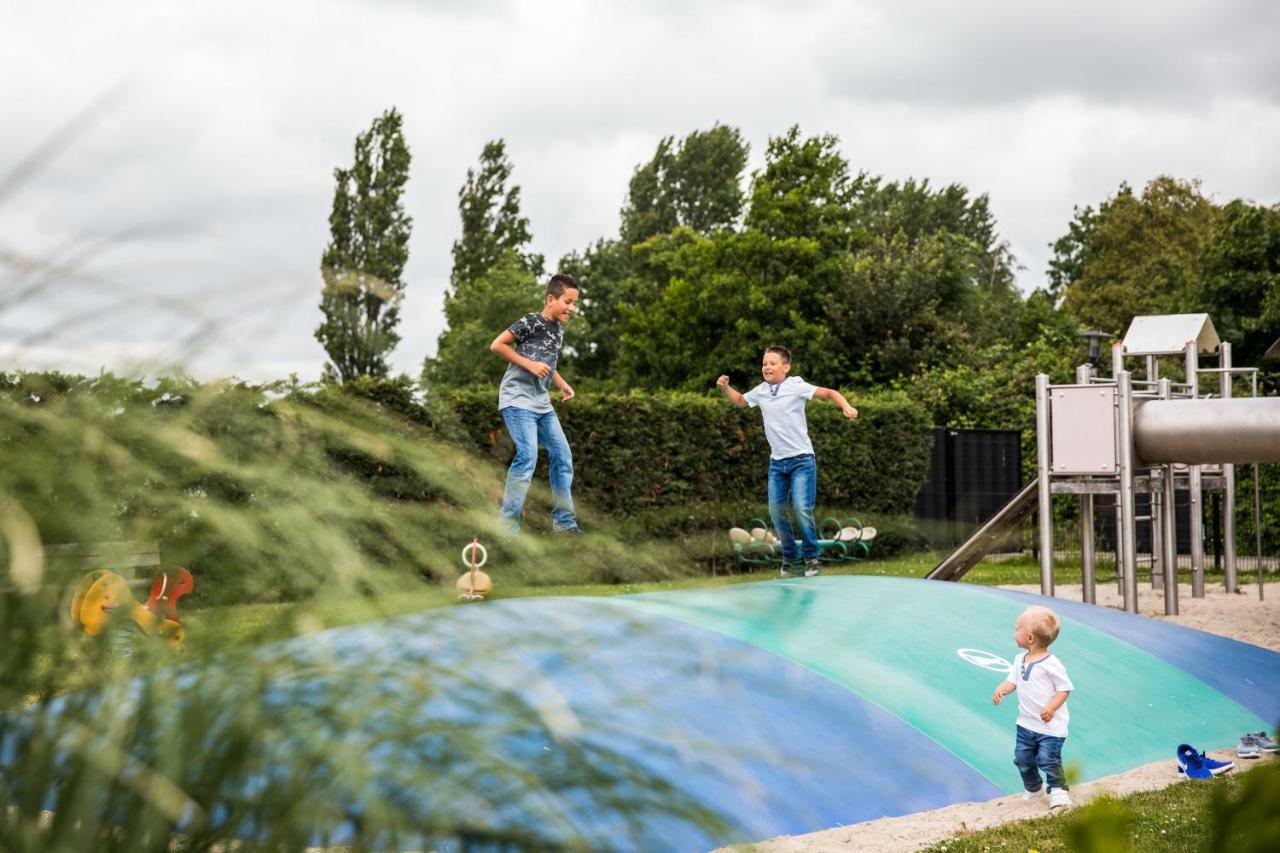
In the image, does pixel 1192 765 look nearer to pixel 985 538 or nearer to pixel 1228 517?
pixel 985 538

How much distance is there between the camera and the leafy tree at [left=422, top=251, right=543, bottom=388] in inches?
1176

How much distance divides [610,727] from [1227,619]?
1074cm

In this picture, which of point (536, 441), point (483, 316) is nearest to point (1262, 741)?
point (536, 441)

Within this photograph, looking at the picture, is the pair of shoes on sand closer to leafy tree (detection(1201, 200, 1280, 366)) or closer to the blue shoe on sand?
the blue shoe on sand

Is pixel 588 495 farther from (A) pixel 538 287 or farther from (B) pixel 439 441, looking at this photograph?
(A) pixel 538 287

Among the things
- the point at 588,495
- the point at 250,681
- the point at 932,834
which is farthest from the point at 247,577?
the point at 588,495

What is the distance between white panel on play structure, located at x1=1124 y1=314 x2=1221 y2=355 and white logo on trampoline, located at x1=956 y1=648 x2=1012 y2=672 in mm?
7775

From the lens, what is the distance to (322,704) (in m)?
0.87

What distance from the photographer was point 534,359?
7.04 m

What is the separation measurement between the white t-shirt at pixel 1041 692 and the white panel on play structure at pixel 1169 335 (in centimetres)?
875

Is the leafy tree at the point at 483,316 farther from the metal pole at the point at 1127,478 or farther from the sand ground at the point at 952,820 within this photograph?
the sand ground at the point at 952,820

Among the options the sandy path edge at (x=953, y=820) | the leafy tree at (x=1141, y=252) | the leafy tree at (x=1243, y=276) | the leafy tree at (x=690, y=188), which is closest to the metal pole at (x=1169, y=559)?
the sandy path edge at (x=953, y=820)

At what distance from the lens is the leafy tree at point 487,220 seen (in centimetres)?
3997

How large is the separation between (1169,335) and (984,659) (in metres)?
8.72
